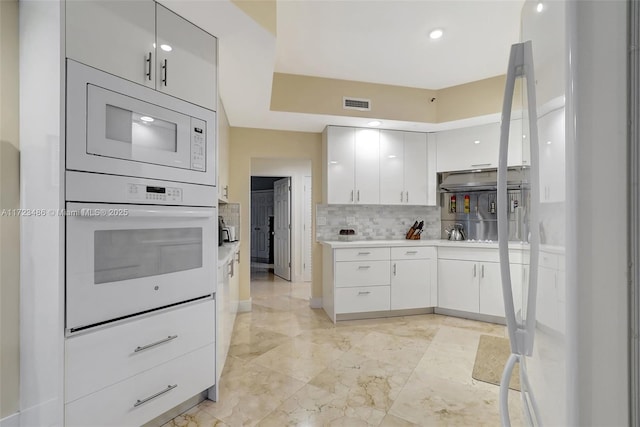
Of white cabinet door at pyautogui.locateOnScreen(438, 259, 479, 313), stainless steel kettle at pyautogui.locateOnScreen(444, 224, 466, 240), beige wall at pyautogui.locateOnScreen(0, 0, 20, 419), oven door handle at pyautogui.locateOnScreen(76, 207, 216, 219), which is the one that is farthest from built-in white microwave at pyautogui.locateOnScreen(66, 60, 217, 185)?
stainless steel kettle at pyautogui.locateOnScreen(444, 224, 466, 240)

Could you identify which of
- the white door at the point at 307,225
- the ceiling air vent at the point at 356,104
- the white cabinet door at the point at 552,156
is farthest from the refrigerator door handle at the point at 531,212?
the white door at the point at 307,225

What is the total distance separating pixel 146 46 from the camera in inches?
59.9

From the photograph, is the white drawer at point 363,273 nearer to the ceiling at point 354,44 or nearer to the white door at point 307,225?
the ceiling at point 354,44

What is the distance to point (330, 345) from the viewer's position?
110 inches

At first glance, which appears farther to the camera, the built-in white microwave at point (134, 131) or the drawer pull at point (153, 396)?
the drawer pull at point (153, 396)

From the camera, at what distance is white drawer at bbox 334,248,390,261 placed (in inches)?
135

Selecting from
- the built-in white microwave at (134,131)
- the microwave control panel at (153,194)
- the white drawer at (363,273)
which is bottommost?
the white drawer at (363,273)

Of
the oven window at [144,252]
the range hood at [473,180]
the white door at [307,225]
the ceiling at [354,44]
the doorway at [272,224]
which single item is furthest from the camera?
the doorway at [272,224]

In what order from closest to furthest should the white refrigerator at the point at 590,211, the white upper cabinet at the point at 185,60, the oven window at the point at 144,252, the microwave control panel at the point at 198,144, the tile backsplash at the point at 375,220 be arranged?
1. the white refrigerator at the point at 590,211
2. the oven window at the point at 144,252
3. the white upper cabinet at the point at 185,60
4. the microwave control panel at the point at 198,144
5. the tile backsplash at the point at 375,220

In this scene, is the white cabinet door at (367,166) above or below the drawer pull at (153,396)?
above

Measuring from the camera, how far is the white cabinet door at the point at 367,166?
3746 mm

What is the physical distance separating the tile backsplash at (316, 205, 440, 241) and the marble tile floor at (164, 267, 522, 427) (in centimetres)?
111

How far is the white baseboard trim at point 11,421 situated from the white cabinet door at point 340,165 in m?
2.95

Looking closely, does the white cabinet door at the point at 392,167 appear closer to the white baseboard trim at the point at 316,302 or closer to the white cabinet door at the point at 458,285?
the white cabinet door at the point at 458,285
